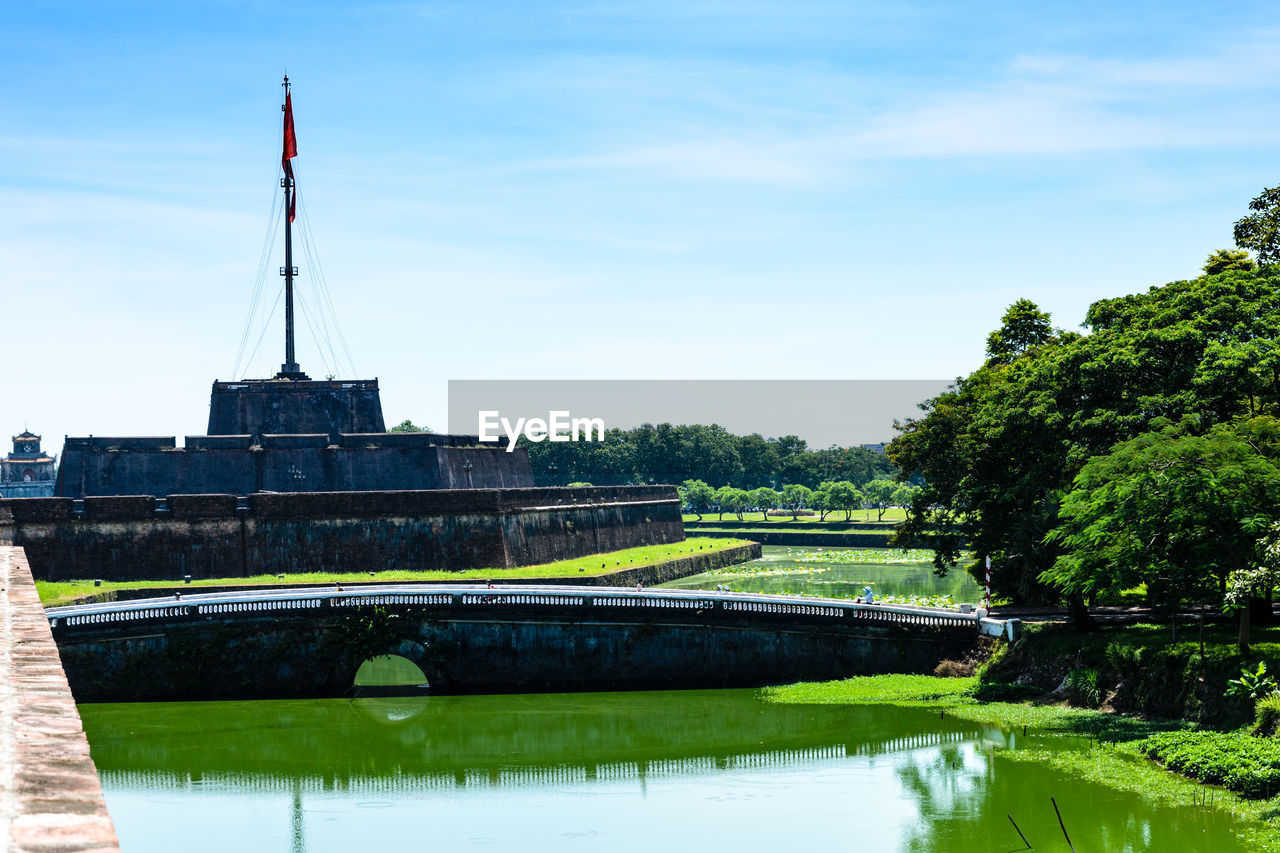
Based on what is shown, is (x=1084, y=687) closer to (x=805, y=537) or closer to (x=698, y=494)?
(x=805, y=537)

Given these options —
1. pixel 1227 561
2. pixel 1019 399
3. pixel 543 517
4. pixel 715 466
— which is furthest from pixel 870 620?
pixel 715 466

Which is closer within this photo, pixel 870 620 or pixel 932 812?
pixel 932 812

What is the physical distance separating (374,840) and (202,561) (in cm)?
2056

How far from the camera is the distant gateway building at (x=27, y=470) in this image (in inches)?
2945

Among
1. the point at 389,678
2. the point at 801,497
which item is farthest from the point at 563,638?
the point at 801,497

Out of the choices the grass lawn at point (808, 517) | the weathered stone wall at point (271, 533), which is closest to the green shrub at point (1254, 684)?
the weathered stone wall at point (271, 533)

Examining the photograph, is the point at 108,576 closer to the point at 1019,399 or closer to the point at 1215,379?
the point at 1019,399

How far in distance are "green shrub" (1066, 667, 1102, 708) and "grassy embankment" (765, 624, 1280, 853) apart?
3cm

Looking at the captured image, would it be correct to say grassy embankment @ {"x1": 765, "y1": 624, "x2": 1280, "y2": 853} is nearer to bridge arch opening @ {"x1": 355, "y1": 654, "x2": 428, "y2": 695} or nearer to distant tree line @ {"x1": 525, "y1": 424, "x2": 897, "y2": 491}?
bridge arch opening @ {"x1": 355, "y1": 654, "x2": 428, "y2": 695}

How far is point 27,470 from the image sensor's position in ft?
255

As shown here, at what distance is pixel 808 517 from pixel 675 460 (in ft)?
34.6

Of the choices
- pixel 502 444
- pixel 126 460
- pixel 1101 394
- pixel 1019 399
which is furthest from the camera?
pixel 502 444

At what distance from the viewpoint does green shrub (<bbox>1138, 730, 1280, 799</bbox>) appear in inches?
584

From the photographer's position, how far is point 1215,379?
19844 millimetres
